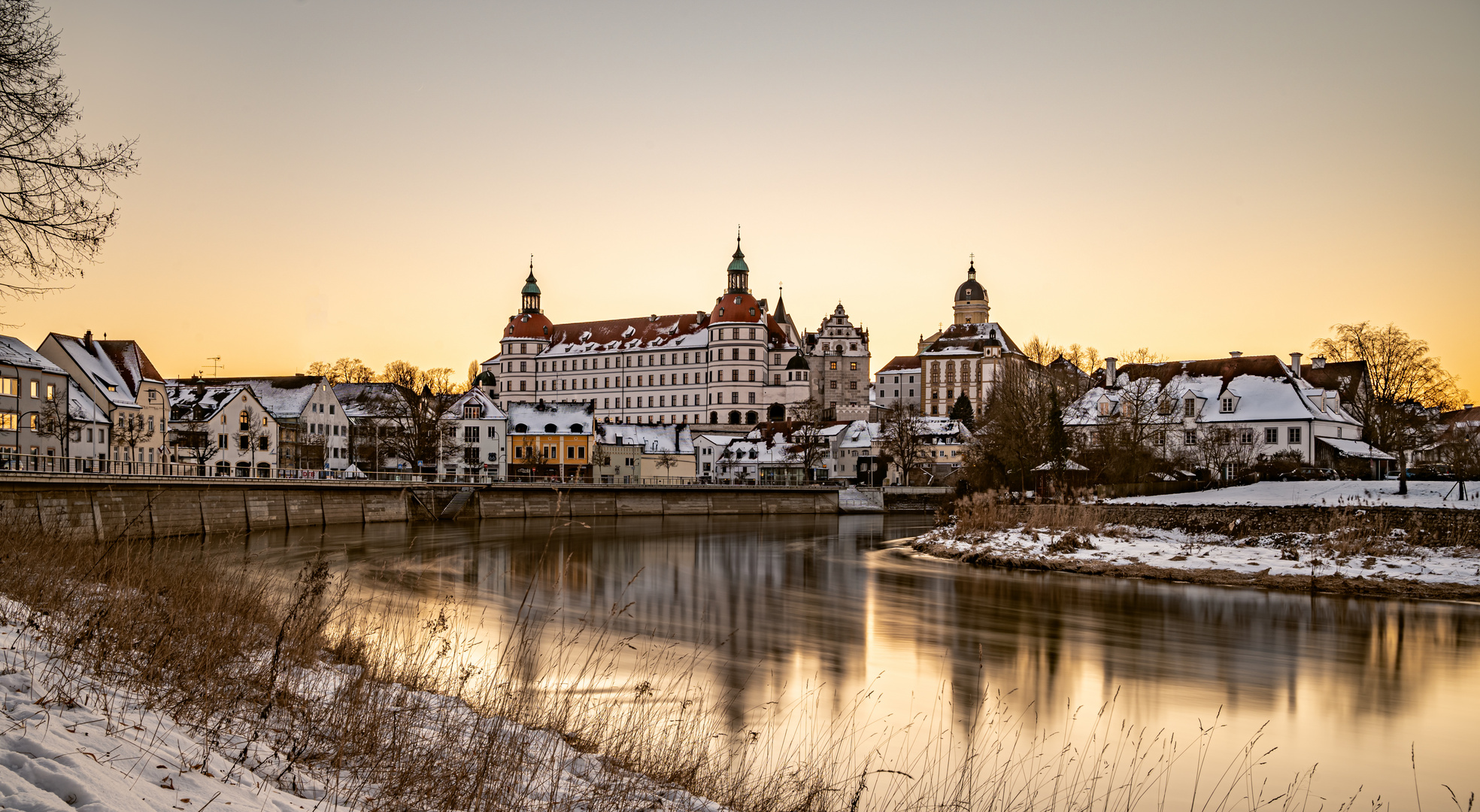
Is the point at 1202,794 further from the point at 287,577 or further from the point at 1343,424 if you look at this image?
the point at 1343,424

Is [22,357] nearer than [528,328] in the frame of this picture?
Yes

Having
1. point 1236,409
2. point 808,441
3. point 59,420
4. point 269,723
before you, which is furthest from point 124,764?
point 808,441

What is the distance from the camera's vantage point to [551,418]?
3688 inches

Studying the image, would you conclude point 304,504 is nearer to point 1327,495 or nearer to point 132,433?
point 132,433

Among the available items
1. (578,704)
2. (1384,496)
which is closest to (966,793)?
(578,704)

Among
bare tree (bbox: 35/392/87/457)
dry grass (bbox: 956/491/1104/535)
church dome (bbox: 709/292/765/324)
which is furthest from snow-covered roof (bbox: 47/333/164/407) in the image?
church dome (bbox: 709/292/765/324)

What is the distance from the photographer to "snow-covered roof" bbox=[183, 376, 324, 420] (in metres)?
81.0

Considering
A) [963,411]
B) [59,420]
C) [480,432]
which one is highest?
[963,411]

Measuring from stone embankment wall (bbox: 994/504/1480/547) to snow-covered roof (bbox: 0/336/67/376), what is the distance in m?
51.1

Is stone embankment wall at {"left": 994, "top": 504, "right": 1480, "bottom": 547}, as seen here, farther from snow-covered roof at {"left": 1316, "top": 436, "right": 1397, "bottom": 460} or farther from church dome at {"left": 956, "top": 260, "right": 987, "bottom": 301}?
church dome at {"left": 956, "top": 260, "right": 987, "bottom": 301}

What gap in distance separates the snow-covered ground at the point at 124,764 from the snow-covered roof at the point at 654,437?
9289 cm

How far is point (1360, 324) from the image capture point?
167 ft

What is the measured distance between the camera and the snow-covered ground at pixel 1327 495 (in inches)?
1315

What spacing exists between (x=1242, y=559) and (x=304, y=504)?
42029 millimetres
